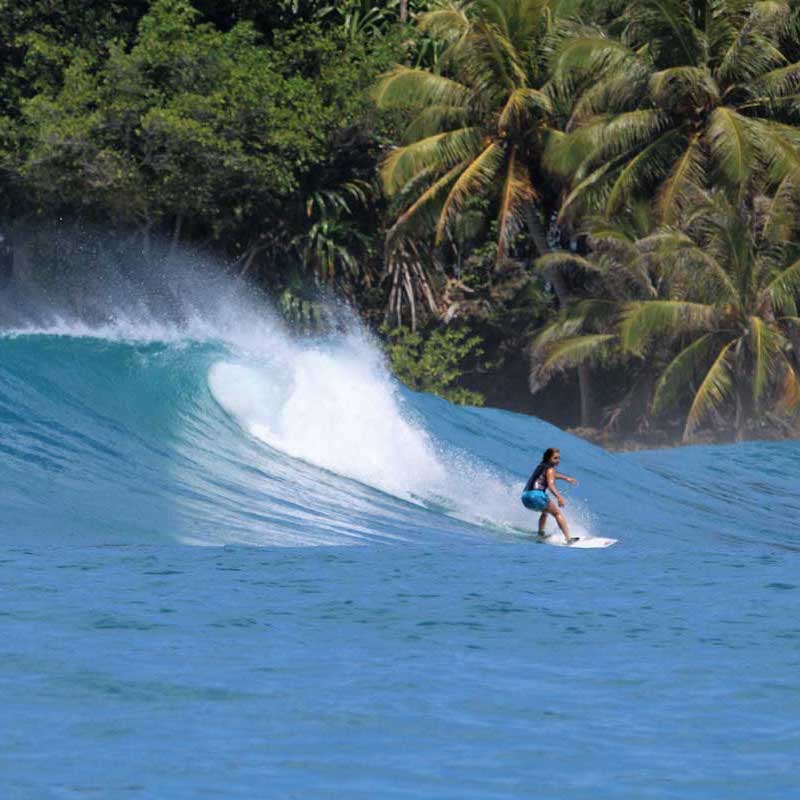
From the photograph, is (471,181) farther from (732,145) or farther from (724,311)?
(724,311)

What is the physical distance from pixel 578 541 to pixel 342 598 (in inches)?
157

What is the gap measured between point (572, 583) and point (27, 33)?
1029 inches

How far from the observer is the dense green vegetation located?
29031 mm

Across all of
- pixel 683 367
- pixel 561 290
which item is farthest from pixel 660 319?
pixel 561 290

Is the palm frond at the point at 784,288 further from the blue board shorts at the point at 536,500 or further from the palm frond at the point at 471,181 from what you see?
the blue board shorts at the point at 536,500

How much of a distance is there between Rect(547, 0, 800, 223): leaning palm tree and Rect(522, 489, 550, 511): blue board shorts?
16.0m

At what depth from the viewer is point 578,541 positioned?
13750 mm

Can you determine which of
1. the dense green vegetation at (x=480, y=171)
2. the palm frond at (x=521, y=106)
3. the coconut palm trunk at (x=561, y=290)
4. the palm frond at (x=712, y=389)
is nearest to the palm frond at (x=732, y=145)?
the dense green vegetation at (x=480, y=171)

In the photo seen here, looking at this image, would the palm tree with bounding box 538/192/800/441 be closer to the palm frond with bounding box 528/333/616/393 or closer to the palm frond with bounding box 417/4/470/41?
the palm frond with bounding box 528/333/616/393

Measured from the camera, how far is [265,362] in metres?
18.1

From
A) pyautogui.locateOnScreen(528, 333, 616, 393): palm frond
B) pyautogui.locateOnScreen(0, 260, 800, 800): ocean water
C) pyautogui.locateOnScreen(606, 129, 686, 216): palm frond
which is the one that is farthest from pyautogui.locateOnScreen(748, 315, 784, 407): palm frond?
pyautogui.locateOnScreen(0, 260, 800, 800): ocean water

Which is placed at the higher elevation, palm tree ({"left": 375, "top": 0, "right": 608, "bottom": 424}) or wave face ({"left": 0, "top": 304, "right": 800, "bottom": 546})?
palm tree ({"left": 375, "top": 0, "right": 608, "bottom": 424})

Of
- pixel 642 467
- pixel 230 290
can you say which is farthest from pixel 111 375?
pixel 230 290

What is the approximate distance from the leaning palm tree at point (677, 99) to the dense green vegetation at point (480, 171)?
55mm
